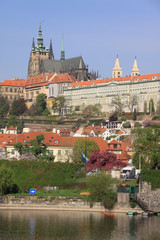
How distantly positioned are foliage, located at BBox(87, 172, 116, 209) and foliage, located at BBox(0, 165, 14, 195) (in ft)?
25.4

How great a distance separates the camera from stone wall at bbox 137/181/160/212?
54781 millimetres

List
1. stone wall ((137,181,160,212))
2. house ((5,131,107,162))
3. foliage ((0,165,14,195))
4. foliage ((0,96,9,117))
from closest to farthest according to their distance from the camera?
stone wall ((137,181,160,212)) → foliage ((0,165,14,195)) → house ((5,131,107,162)) → foliage ((0,96,9,117))

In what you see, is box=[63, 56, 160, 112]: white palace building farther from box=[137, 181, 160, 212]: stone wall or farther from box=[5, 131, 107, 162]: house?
box=[137, 181, 160, 212]: stone wall

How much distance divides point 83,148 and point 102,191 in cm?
2321

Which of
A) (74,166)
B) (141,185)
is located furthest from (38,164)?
(141,185)

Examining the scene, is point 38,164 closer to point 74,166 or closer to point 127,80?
point 74,166

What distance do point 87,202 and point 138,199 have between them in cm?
439

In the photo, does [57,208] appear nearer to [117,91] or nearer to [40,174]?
[40,174]

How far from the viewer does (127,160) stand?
76.8 metres

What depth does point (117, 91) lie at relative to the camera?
18388 cm

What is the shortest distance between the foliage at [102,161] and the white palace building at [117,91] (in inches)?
3763

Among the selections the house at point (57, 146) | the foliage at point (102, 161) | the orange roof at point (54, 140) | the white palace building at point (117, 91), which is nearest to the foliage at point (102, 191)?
the foliage at point (102, 161)

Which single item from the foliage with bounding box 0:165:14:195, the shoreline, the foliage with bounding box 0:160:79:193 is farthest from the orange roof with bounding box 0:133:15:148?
the shoreline

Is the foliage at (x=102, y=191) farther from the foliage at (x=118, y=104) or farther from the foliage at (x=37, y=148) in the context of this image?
the foliage at (x=118, y=104)
